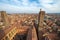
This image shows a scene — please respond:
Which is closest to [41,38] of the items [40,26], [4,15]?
[40,26]

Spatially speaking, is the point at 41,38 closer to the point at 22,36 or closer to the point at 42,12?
the point at 22,36

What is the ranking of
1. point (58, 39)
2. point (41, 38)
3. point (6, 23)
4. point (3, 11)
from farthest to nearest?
point (6, 23), point (3, 11), point (58, 39), point (41, 38)

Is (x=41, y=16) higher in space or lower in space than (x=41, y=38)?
higher

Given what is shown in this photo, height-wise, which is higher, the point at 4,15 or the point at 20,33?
the point at 4,15

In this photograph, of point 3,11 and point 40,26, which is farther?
point 3,11

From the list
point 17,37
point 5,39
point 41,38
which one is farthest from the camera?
point 17,37

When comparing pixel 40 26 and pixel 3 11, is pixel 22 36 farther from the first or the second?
pixel 3 11

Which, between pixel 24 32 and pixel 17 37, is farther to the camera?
pixel 24 32

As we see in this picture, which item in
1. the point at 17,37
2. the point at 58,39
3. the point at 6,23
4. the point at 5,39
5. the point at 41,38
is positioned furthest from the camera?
the point at 6,23

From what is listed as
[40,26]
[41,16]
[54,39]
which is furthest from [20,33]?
[54,39]

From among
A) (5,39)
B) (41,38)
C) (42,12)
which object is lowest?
(41,38)
